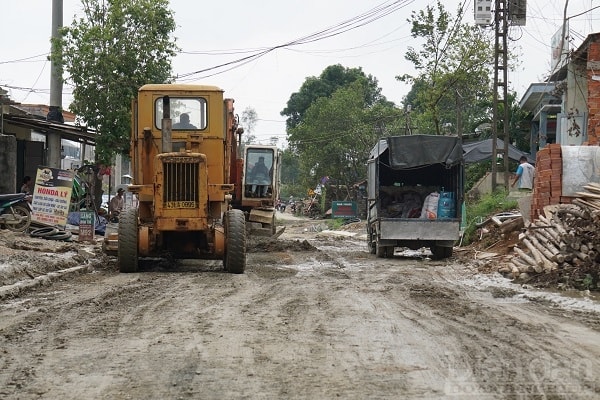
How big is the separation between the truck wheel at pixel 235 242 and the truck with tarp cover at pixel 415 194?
232 inches

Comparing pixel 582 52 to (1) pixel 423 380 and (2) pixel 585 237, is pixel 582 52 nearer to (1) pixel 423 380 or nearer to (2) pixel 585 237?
(2) pixel 585 237

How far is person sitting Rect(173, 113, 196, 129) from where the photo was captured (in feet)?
46.9

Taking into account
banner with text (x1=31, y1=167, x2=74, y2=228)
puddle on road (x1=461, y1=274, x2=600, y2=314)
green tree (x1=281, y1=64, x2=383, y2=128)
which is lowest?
puddle on road (x1=461, y1=274, x2=600, y2=314)

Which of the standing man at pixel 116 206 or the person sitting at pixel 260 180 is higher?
the person sitting at pixel 260 180

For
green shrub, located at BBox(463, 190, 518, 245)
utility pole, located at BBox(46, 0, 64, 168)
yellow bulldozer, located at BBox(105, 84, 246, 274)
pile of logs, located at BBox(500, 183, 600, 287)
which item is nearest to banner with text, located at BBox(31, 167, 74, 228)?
utility pole, located at BBox(46, 0, 64, 168)

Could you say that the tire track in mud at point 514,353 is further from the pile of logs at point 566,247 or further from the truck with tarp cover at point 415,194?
the truck with tarp cover at point 415,194

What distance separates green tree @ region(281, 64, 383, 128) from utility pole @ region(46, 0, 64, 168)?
164ft

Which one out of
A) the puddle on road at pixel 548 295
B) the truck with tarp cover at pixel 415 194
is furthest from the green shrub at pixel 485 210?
the puddle on road at pixel 548 295

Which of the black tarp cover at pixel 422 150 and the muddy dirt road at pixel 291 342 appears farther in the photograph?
the black tarp cover at pixel 422 150

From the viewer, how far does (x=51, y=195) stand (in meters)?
19.9

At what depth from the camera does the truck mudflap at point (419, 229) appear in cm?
1859

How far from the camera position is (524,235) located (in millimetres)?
15227

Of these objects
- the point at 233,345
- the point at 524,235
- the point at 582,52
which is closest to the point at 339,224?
the point at 582,52

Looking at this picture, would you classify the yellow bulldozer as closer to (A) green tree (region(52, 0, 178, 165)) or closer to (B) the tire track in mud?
(B) the tire track in mud
